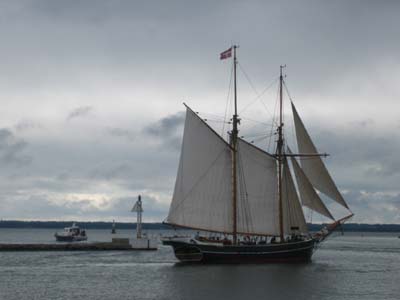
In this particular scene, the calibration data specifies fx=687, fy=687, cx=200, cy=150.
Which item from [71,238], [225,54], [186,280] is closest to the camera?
[186,280]

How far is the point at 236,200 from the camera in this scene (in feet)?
257

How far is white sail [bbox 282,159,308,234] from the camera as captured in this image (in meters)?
80.1

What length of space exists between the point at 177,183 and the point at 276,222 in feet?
42.6

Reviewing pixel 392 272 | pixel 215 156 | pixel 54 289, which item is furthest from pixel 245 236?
pixel 54 289

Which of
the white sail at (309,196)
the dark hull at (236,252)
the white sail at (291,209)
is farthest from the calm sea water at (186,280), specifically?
the white sail at (309,196)

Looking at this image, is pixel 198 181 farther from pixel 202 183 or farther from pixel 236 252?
pixel 236 252

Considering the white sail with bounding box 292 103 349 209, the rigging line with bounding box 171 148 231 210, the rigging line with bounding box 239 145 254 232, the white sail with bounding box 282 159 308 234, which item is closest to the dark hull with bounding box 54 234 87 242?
the rigging line with bounding box 239 145 254 232

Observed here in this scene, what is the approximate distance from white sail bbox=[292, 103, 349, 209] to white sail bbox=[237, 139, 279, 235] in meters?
4.31

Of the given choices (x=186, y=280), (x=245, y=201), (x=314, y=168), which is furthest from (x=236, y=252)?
(x=186, y=280)

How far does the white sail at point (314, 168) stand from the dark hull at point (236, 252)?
23.3 feet

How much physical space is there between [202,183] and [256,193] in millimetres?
7126

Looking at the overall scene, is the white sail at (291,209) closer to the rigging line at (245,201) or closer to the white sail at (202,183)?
the rigging line at (245,201)

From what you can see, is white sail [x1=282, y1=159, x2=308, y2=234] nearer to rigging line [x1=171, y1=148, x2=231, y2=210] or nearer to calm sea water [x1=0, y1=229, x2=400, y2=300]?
calm sea water [x1=0, y1=229, x2=400, y2=300]

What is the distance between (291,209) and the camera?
80250mm
